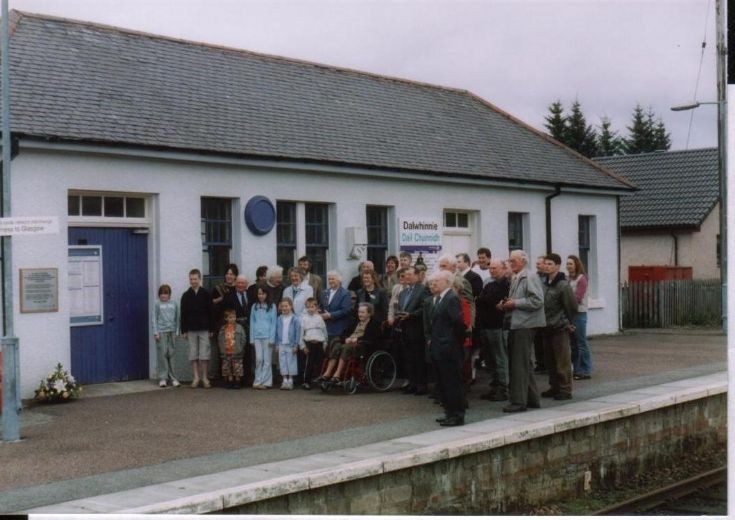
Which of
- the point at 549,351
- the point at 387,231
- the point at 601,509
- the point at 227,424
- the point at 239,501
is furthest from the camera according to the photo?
the point at 387,231

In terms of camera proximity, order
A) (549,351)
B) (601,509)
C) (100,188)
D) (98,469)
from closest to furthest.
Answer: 1. (98,469)
2. (601,509)
3. (549,351)
4. (100,188)

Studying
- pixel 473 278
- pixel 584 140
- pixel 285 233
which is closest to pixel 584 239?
pixel 584 140

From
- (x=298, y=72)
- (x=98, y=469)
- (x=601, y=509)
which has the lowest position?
(x=601, y=509)

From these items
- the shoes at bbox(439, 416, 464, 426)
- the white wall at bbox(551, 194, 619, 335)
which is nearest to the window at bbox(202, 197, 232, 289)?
the shoes at bbox(439, 416, 464, 426)

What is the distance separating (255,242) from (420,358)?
3.62m

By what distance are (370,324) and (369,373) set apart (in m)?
0.63

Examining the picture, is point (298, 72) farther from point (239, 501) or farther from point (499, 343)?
point (239, 501)

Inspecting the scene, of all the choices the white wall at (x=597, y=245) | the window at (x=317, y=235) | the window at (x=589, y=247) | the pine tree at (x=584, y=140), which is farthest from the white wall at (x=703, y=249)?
the window at (x=317, y=235)

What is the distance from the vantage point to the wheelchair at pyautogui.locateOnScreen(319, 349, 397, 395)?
13.4 m

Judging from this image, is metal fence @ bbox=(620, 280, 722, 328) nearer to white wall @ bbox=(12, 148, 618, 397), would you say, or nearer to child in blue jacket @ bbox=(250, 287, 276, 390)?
white wall @ bbox=(12, 148, 618, 397)

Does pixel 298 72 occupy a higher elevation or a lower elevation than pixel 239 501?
higher

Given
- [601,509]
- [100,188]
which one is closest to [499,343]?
[601,509]

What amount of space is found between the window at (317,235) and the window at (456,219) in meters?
3.07

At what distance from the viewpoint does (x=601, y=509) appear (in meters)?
9.77
